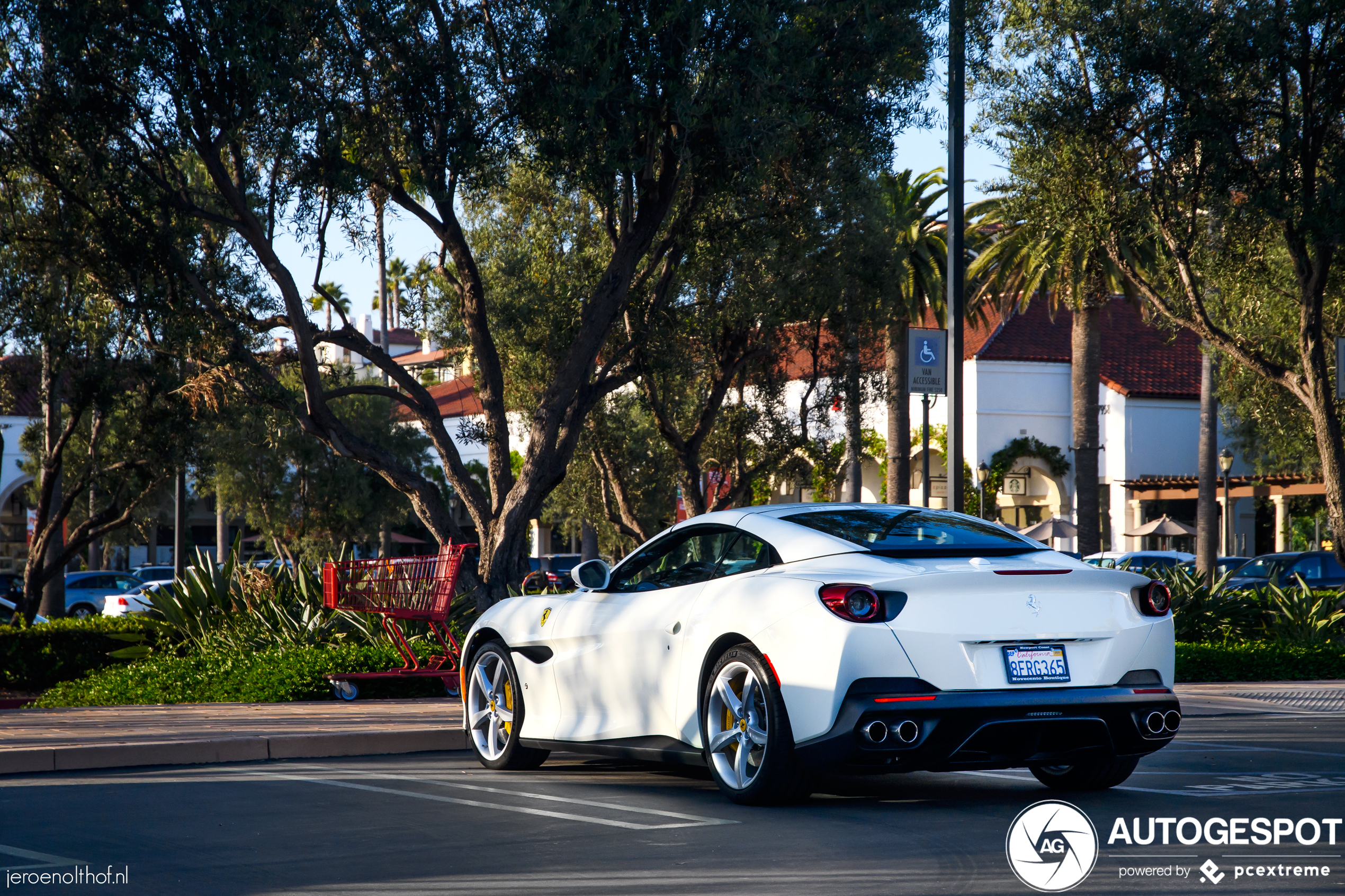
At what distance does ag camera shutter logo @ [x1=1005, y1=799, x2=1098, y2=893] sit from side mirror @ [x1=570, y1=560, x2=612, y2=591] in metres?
2.55

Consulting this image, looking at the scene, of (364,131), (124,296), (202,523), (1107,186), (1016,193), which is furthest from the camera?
(202,523)

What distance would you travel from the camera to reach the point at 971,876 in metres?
5.30

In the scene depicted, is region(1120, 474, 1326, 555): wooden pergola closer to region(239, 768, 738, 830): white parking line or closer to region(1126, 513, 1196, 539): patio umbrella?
region(1126, 513, 1196, 539): patio umbrella

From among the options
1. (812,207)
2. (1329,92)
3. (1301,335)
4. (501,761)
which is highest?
(1329,92)

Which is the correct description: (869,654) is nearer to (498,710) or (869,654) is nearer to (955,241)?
(498,710)

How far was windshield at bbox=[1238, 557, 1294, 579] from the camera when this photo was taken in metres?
28.6

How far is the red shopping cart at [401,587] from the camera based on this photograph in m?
11.9

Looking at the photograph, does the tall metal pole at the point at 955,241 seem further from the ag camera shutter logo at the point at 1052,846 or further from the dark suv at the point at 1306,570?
the dark suv at the point at 1306,570

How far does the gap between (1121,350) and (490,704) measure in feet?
156

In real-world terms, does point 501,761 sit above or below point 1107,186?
below

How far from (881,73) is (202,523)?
250 feet

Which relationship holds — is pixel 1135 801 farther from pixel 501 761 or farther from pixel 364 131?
pixel 364 131

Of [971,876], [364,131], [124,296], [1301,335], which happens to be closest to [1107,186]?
[1301,335]

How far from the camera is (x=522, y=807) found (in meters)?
7.20
